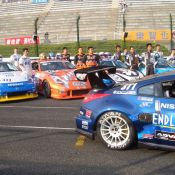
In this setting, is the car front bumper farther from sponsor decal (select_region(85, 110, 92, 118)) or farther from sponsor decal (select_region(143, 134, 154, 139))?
sponsor decal (select_region(143, 134, 154, 139))

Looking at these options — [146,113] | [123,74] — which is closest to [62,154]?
[146,113]

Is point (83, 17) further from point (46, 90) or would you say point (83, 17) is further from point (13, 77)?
point (13, 77)

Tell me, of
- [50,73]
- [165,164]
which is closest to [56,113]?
[50,73]

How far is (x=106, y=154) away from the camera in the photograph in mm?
5867

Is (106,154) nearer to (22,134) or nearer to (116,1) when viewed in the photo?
(22,134)

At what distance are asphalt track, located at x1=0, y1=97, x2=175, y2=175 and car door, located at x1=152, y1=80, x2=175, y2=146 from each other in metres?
0.27

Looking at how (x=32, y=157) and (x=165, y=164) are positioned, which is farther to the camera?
(x=32, y=157)

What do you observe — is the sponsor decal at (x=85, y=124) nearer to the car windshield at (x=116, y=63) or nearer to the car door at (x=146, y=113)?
the car door at (x=146, y=113)

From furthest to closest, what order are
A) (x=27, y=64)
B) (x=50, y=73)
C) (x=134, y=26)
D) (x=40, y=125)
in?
(x=134, y=26) → (x=27, y=64) → (x=50, y=73) → (x=40, y=125)

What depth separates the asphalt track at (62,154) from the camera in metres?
5.16

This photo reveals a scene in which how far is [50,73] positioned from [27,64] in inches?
50.7

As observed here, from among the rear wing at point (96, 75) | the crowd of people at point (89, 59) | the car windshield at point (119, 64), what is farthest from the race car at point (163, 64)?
the rear wing at point (96, 75)

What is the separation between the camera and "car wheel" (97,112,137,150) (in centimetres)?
589

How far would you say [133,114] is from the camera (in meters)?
5.85
